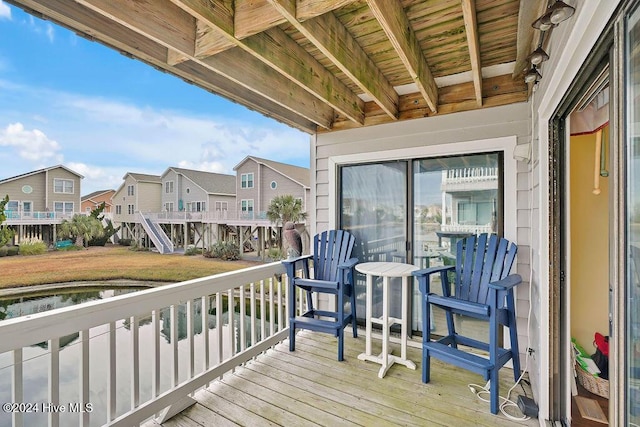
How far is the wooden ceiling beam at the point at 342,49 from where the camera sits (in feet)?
5.04

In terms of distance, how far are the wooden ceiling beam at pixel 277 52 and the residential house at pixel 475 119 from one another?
1cm

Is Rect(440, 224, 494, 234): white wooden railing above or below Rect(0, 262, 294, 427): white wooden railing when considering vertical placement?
above

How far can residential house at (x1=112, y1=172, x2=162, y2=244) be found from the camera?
4.60 metres

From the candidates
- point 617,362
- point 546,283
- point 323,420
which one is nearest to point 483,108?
point 546,283

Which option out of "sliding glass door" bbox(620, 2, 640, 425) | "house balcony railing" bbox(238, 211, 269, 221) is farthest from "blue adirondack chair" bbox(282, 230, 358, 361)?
"house balcony railing" bbox(238, 211, 269, 221)

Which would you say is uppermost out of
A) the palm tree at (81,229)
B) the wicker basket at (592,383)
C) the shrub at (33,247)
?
the palm tree at (81,229)

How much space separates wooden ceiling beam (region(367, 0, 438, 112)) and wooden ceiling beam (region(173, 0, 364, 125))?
2.42ft

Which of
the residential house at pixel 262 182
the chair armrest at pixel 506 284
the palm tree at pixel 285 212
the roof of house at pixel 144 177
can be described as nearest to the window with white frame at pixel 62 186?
the roof of house at pixel 144 177

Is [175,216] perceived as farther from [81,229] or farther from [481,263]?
[481,263]

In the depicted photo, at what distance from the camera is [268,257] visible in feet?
19.6

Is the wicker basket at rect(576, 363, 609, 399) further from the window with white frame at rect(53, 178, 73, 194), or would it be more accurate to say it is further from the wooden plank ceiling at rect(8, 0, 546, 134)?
the window with white frame at rect(53, 178, 73, 194)

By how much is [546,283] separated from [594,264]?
0.86 metres

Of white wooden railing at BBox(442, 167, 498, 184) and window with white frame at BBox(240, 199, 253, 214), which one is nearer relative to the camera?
white wooden railing at BBox(442, 167, 498, 184)

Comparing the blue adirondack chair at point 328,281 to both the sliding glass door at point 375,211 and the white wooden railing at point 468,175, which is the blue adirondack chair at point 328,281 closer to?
the sliding glass door at point 375,211
